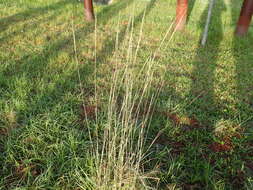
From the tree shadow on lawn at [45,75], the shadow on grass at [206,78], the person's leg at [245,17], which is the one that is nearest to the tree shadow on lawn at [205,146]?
the shadow on grass at [206,78]

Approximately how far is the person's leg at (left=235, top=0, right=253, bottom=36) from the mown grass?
0.74ft

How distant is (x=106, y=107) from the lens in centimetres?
286

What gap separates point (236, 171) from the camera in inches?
85.0

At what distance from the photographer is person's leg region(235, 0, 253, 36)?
5.29 metres

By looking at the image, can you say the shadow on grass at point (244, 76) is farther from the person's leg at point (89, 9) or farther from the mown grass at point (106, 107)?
the person's leg at point (89, 9)

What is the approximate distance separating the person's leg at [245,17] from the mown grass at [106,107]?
0.74 feet

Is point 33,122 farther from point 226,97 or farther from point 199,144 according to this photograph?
point 226,97

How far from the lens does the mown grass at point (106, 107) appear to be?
6.60ft

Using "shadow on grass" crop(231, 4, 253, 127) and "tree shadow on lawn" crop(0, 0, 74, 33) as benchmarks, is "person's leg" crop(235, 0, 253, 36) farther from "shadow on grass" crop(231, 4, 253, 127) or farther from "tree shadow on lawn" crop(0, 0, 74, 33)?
"tree shadow on lawn" crop(0, 0, 74, 33)

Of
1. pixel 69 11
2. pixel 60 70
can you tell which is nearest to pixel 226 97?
pixel 60 70

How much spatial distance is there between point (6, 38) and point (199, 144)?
4463 mm

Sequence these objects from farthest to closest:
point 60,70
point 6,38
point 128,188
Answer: point 6,38
point 60,70
point 128,188

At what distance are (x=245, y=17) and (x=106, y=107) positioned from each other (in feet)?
15.0

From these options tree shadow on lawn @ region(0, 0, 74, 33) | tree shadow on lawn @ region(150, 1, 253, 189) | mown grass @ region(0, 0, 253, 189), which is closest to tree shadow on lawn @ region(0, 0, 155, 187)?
mown grass @ region(0, 0, 253, 189)
